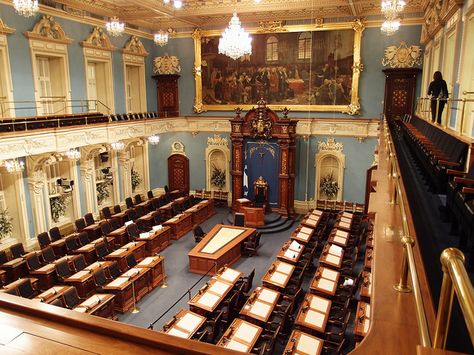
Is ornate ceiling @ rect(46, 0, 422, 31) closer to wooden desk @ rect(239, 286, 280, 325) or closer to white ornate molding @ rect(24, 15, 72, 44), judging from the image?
white ornate molding @ rect(24, 15, 72, 44)

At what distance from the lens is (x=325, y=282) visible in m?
9.44

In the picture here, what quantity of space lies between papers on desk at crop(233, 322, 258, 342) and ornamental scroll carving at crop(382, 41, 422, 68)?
12.7 meters

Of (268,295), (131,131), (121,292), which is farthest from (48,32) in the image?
(268,295)

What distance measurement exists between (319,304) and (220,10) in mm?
12722

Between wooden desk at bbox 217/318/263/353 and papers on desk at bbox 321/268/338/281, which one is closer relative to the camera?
wooden desk at bbox 217/318/263/353

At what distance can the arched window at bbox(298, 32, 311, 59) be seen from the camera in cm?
1679

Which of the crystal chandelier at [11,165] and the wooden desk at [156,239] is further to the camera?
the wooden desk at [156,239]

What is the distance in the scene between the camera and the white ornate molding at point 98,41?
1520 cm

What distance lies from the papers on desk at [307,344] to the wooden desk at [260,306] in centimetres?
99

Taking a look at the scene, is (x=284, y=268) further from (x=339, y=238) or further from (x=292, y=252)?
(x=339, y=238)

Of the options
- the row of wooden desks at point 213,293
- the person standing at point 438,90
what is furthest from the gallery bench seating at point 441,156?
the row of wooden desks at point 213,293

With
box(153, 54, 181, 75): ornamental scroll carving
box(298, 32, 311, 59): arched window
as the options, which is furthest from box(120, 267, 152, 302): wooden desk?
box(153, 54, 181, 75): ornamental scroll carving

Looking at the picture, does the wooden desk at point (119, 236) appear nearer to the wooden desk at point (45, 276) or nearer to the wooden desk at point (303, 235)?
the wooden desk at point (45, 276)

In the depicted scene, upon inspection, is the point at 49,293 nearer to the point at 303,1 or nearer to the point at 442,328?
the point at 442,328
